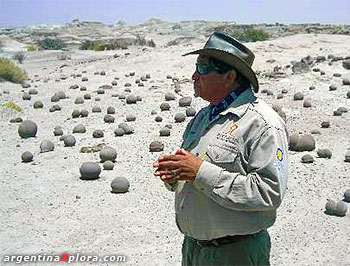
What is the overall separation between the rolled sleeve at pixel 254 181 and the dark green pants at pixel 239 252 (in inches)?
10.2

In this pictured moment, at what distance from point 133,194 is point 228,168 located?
4.99 meters

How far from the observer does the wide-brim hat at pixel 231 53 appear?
9.49ft

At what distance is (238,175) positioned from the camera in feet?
8.87

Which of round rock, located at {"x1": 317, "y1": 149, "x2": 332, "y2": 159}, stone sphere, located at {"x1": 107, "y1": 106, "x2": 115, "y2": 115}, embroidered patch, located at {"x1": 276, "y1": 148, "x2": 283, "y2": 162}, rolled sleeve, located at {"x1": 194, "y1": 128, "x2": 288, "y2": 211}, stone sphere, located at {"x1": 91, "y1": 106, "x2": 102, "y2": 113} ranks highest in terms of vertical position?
embroidered patch, located at {"x1": 276, "y1": 148, "x2": 283, "y2": 162}

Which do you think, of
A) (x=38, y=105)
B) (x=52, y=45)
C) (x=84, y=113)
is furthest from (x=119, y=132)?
(x=52, y=45)

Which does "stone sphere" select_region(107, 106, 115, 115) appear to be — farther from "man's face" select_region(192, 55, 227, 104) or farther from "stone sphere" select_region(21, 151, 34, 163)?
"man's face" select_region(192, 55, 227, 104)

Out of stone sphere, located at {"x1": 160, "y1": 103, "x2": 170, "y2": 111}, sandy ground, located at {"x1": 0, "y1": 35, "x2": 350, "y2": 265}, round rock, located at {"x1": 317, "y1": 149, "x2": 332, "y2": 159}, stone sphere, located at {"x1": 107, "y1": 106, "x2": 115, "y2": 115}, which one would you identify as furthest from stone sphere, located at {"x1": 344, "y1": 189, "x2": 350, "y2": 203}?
stone sphere, located at {"x1": 107, "y1": 106, "x2": 115, "y2": 115}

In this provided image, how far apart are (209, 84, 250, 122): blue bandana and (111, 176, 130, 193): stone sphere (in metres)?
4.82

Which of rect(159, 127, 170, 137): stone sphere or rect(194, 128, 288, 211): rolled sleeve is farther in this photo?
rect(159, 127, 170, 137): stone sphere

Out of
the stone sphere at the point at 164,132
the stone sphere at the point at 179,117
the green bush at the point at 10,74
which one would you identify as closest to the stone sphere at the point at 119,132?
the stone sphere at the point at 164,132

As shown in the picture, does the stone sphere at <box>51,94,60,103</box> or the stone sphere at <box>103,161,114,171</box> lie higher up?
the stone sphere at <box>103,161,114,171</box>

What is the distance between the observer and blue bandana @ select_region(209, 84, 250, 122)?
2928 mm

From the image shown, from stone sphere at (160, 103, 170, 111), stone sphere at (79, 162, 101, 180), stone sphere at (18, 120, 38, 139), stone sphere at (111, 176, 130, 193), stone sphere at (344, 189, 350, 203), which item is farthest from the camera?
stone sphere at (160, 103, 170, 111)

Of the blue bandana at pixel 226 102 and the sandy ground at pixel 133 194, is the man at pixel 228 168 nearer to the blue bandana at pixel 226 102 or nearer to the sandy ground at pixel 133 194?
the blue bandana at pixel 226 102
